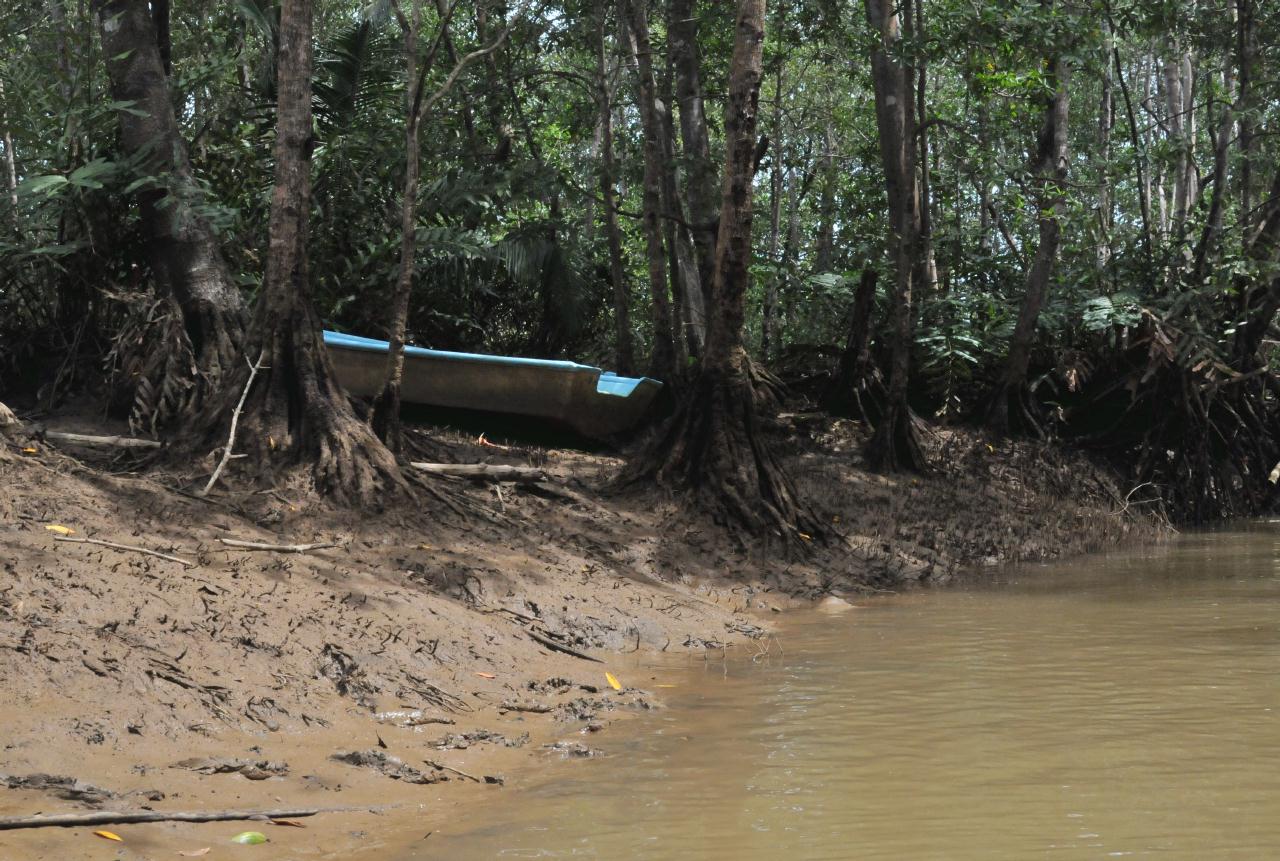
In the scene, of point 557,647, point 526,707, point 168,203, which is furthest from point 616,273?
point 526,707

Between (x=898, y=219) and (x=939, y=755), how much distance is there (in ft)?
35.3

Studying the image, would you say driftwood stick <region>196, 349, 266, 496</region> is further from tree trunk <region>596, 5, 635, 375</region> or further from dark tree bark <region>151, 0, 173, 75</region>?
tree trunk <region>596, 5, 635, 375</region>

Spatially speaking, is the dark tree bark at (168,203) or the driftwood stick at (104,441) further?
the dark tree bark at (168,203)

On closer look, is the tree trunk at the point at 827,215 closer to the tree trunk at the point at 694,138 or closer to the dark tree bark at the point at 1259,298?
the tree trunk at the point at 694,138

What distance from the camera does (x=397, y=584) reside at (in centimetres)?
662

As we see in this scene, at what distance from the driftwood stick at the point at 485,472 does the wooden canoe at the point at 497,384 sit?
2274 millimetres

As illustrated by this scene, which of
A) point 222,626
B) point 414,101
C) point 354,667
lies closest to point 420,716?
point 354,667

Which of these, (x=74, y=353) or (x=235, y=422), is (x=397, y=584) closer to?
(x=235, y=422)

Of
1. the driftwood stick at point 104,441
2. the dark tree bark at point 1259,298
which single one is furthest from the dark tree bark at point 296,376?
the dark tree bark at point 1259,298

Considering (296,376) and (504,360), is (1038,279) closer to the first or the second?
(504,360)

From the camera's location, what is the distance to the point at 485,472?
9.10 metres

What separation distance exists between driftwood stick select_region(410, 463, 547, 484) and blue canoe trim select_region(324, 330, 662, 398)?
2.06 meters

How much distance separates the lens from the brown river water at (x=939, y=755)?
3.68 m

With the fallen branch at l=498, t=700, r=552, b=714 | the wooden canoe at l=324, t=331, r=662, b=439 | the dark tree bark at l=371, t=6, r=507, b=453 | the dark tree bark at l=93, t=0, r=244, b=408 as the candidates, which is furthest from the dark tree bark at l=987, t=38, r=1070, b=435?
the fallen branch at l=498, t=700, r=552, b=714
